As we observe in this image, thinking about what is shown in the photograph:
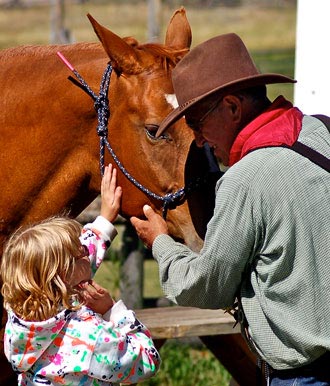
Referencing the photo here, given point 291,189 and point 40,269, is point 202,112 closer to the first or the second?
point 291,189

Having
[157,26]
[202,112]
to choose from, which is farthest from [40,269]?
[157,26]

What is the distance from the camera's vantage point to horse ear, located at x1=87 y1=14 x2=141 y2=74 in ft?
12.6

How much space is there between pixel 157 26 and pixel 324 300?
11907 millimetres

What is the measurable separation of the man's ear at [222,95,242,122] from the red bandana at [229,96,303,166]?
0.16ft

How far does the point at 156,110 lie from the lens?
3844 millimetres

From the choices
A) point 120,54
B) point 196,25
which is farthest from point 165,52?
point 196,25

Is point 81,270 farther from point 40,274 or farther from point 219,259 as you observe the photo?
point 219,259

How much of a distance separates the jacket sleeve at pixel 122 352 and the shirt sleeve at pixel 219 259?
22 centimetres

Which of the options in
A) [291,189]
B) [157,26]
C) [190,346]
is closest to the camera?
[291,189]

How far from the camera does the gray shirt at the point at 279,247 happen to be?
2936 mm

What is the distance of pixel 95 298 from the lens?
3.34 m

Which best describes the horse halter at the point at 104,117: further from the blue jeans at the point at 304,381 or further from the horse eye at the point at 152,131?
the blue jeans at the point at 304,381

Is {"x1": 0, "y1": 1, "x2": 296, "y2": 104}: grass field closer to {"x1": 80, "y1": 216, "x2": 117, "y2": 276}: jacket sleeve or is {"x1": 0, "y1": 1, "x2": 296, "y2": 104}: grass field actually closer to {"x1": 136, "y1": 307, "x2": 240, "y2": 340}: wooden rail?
{"x1": 136, "y1": 307, "x2": 240, "y2": 340}: wooden rail

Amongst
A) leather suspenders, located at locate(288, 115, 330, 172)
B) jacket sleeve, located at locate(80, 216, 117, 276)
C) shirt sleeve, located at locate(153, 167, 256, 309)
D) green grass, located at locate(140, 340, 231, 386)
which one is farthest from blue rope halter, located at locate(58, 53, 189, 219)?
green grass, located at locate(140, 340, 231, 386)
